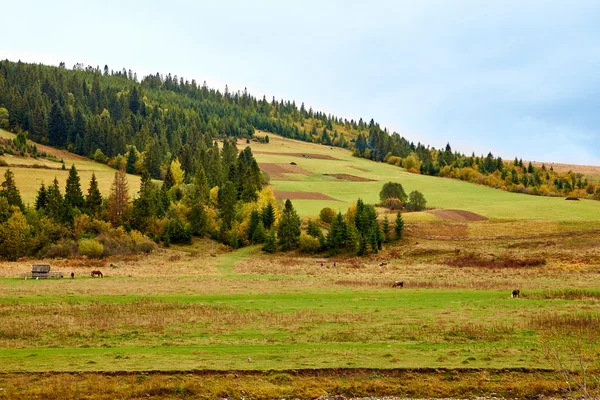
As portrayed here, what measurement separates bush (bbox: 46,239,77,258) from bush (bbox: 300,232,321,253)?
3703cm

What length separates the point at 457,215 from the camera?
117 m

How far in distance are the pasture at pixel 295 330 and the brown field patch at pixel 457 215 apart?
176 feet

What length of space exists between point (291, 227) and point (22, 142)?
11232cm

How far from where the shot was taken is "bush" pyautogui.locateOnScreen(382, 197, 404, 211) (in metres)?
128

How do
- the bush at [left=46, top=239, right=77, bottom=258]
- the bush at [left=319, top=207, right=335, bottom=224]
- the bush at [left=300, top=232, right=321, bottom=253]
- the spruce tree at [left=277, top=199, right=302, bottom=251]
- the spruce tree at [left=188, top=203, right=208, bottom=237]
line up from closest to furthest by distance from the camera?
the bush at [left=46, top=239, right=77, bottom=258] < the bush at [left=300, top=232, right=321, bottom=253] < the spruce tree at [left=277, top=199, right=302, bottom=251] < the spruce tree at [left=188, top=203, right=208, bottom=237] < the bush at [left=319, top=207, right=335, bottom=224]

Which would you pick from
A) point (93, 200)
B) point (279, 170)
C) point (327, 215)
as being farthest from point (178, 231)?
point (279, 170)

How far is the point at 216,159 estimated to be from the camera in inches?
5517

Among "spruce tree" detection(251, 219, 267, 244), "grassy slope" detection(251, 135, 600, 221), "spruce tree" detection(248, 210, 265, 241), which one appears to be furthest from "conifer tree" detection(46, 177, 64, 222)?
"grassy slope" detection(251, 135, 600, 221)

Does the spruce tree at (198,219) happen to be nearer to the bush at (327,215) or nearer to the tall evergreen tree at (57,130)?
the bush at (327,215)

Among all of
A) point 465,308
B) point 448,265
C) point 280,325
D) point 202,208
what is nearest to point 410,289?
point 465,308

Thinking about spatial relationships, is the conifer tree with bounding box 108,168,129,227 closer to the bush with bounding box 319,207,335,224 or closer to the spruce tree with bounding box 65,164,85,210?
the spruce tree with bounding box 65,164,85,210

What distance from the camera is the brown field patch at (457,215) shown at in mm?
113438

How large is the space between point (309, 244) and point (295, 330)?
60.7 meters

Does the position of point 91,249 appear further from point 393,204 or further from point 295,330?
point 393,204
